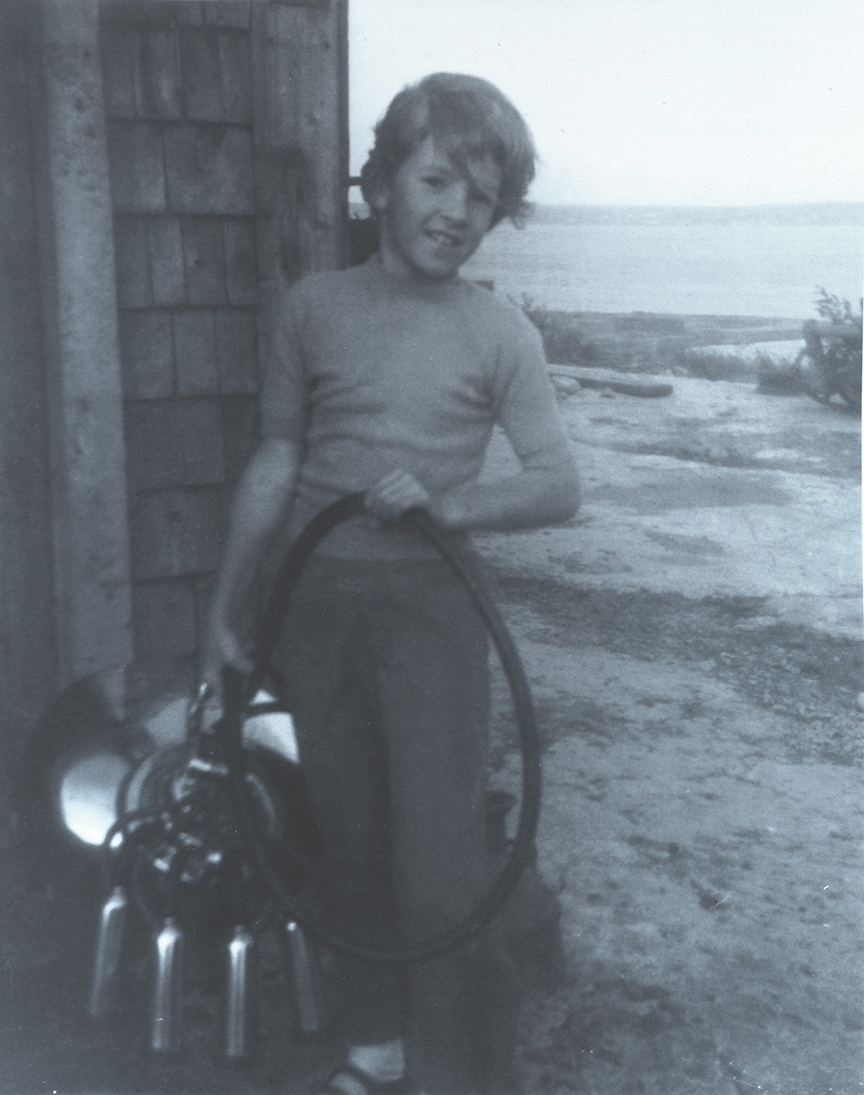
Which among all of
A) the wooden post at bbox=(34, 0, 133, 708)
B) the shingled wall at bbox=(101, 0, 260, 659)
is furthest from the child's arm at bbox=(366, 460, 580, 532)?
the shingled wall at bbox=(101, 0, 260, 659)

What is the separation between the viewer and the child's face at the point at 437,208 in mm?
1711

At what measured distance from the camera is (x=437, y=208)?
172 centimetres

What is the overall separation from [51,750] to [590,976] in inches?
43.3

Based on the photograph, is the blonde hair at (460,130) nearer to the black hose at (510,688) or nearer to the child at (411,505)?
the child at (411,505)

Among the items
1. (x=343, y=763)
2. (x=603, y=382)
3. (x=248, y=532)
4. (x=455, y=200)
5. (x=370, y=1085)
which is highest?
(x=455, y=200)

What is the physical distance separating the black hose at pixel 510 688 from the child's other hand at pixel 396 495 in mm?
17

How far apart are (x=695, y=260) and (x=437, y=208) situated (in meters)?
0.66

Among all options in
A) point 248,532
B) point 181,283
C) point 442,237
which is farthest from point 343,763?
point 181,283

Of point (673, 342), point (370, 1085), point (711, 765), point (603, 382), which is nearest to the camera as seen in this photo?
point (370, 1085)

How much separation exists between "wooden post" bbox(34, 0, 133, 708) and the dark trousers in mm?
411

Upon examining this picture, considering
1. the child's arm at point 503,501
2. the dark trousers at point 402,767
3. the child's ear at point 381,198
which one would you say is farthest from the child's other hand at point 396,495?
the child's ear at point 381,198

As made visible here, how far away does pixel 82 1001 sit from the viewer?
83.7 inches

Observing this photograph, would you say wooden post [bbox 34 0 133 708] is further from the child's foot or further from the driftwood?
the driftwood

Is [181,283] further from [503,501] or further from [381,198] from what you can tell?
[503,501]
